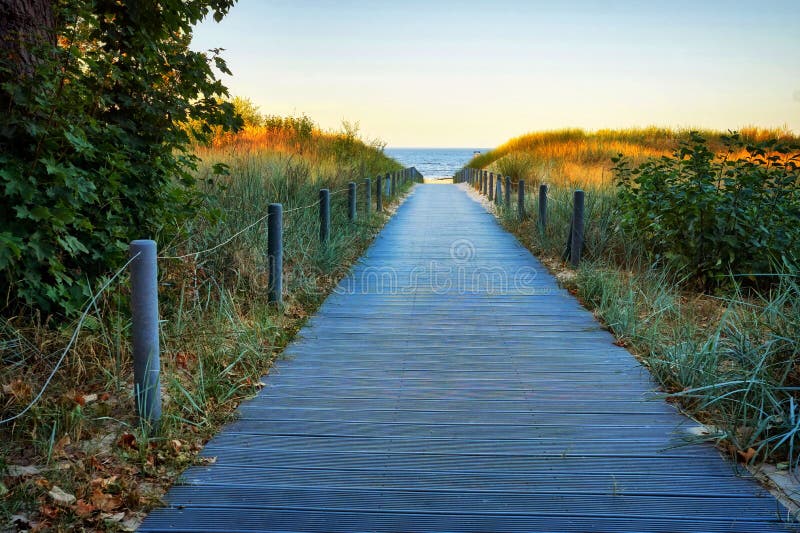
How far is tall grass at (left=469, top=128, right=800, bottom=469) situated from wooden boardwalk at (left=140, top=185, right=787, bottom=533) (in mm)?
187

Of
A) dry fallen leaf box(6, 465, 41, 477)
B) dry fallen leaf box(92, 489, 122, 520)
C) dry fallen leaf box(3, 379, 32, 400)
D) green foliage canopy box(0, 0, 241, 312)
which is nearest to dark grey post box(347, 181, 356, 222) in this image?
green foliage canopy box(0, 0, 241, 312)

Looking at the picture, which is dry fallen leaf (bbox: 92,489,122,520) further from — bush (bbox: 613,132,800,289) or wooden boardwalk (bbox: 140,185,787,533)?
bush (bbox: 613,132,800,289)

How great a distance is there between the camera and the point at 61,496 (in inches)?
122

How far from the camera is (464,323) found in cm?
666

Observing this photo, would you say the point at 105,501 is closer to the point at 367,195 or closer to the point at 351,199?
the point at 351,199

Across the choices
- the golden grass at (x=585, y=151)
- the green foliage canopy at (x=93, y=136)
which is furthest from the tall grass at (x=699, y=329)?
the green foliage canopy at (x=93, y=136)

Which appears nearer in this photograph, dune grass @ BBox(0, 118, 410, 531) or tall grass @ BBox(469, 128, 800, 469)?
dune grass @ BBox(0, 118, 410, 531)

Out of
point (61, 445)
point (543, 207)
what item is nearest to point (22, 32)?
point (61, 445)

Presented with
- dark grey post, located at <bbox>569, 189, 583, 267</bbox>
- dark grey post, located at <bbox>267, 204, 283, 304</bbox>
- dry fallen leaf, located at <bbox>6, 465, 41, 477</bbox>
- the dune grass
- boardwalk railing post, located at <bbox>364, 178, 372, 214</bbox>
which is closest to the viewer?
the dune grass

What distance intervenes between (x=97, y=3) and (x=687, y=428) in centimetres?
508

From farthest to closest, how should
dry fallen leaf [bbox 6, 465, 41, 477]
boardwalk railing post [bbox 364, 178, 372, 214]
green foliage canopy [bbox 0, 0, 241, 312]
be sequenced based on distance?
boardwalk railing post [bbox 364, 178, 372, 214] → green foliage canopy [bbox 0, 0, 241, 312] → dry fallen leaf [bbox 6, 465, 41, 477]

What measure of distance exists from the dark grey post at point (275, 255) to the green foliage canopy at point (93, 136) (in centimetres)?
76

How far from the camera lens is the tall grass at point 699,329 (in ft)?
12.6

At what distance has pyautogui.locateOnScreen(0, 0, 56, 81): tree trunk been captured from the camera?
476 cm
